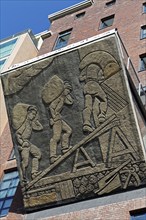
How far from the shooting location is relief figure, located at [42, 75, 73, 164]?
14.1m

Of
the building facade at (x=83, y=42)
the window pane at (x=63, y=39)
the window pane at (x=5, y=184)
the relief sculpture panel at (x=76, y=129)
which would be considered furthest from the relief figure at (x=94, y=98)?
the window pane at (x=63, y=39)

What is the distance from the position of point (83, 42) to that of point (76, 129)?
2882mm

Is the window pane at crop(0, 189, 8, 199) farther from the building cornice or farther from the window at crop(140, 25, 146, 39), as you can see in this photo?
the building cornice

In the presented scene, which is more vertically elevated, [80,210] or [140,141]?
[140,141]

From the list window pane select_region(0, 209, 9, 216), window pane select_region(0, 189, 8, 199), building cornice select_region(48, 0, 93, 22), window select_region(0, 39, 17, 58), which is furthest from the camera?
building cornice select_region(48, 0, 93, 22)

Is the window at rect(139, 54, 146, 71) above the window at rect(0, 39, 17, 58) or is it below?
below

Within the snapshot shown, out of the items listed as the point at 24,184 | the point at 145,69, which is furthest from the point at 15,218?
the point at 145,69

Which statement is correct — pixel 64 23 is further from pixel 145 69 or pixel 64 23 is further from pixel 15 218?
pixel 15 218

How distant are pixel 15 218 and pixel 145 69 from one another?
916cm

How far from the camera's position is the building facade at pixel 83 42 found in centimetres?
1283

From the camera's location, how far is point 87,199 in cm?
1352

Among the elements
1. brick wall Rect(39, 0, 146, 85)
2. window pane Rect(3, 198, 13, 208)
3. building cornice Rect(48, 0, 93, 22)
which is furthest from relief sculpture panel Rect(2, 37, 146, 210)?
building cornice Rect(48, 0, 93, 22)

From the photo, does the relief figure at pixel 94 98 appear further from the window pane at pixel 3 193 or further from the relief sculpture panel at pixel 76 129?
the window pane at pixel 3 193

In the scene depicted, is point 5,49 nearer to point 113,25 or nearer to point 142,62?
point 113,25
